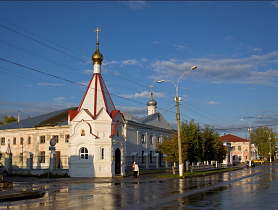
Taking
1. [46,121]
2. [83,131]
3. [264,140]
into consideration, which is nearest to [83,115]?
[83,131]

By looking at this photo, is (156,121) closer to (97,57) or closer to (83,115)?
(97,57)

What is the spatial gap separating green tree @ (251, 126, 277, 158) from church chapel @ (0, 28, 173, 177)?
72702 mm

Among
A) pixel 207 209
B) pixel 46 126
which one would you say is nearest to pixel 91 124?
pixel 46 126

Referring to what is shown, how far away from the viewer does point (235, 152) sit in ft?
324

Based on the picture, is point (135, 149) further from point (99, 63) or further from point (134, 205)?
point (134, 205)

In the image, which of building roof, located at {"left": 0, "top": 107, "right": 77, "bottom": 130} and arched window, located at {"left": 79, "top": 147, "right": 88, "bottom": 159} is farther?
building roof, located at {"left": 0, "top": 107, "right": 77, "bottom": 130}

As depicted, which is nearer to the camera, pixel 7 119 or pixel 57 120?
pixel 57 120

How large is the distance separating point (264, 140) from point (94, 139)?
9105 centimetres

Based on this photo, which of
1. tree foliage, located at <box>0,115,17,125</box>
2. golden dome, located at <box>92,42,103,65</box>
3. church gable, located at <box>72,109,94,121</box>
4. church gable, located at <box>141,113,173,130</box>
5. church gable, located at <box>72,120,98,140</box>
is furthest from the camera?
tree foliage, located at <box>0,115,17,125</box>

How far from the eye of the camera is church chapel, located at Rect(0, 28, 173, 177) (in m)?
32.3

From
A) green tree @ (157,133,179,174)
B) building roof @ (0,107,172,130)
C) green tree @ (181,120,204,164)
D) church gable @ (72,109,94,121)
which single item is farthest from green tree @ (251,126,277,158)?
church gable @ (72,109,94,121)

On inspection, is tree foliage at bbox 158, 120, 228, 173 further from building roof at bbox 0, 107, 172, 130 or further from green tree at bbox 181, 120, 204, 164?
building roof at bbox 0, 107, 172, 130

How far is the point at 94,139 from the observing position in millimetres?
32188

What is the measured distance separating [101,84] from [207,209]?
Answer: 2607 cm
